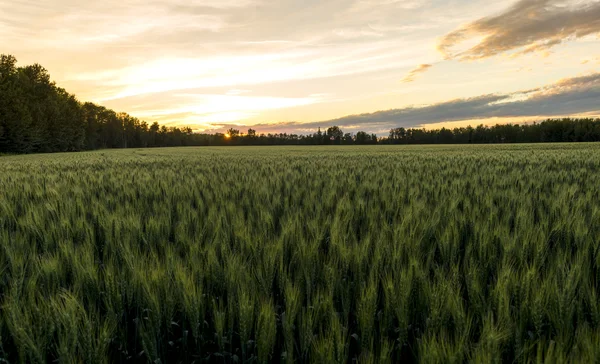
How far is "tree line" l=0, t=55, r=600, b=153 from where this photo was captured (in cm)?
5400

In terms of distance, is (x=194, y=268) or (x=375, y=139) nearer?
(x=194, y=268)

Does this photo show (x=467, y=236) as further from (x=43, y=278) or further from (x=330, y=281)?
(x=43, y=278)

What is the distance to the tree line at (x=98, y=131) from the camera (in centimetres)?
5400

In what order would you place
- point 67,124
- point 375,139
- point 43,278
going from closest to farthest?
point 43,278, point 67,124, point 375,139

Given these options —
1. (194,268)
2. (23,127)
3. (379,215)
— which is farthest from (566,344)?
(23,127)

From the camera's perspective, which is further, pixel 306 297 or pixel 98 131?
pixel 98 131

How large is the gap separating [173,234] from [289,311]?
1.72 meters

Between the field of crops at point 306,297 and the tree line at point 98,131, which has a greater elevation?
the tree line at point 98,131

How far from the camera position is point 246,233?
241 centimetres

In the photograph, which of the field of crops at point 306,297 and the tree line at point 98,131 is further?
the tree line at point 98,131

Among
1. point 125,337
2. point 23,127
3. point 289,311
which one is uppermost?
point 23,127

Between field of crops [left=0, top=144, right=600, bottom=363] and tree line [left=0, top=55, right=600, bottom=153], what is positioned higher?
tree line [left=0, top=55, right=600, bottom=153]

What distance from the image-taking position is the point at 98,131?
11675 cm

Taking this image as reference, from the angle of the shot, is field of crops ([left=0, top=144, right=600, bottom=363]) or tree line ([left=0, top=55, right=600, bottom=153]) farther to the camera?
tree line ([left=0, top=55, right=600, bottom=153])
